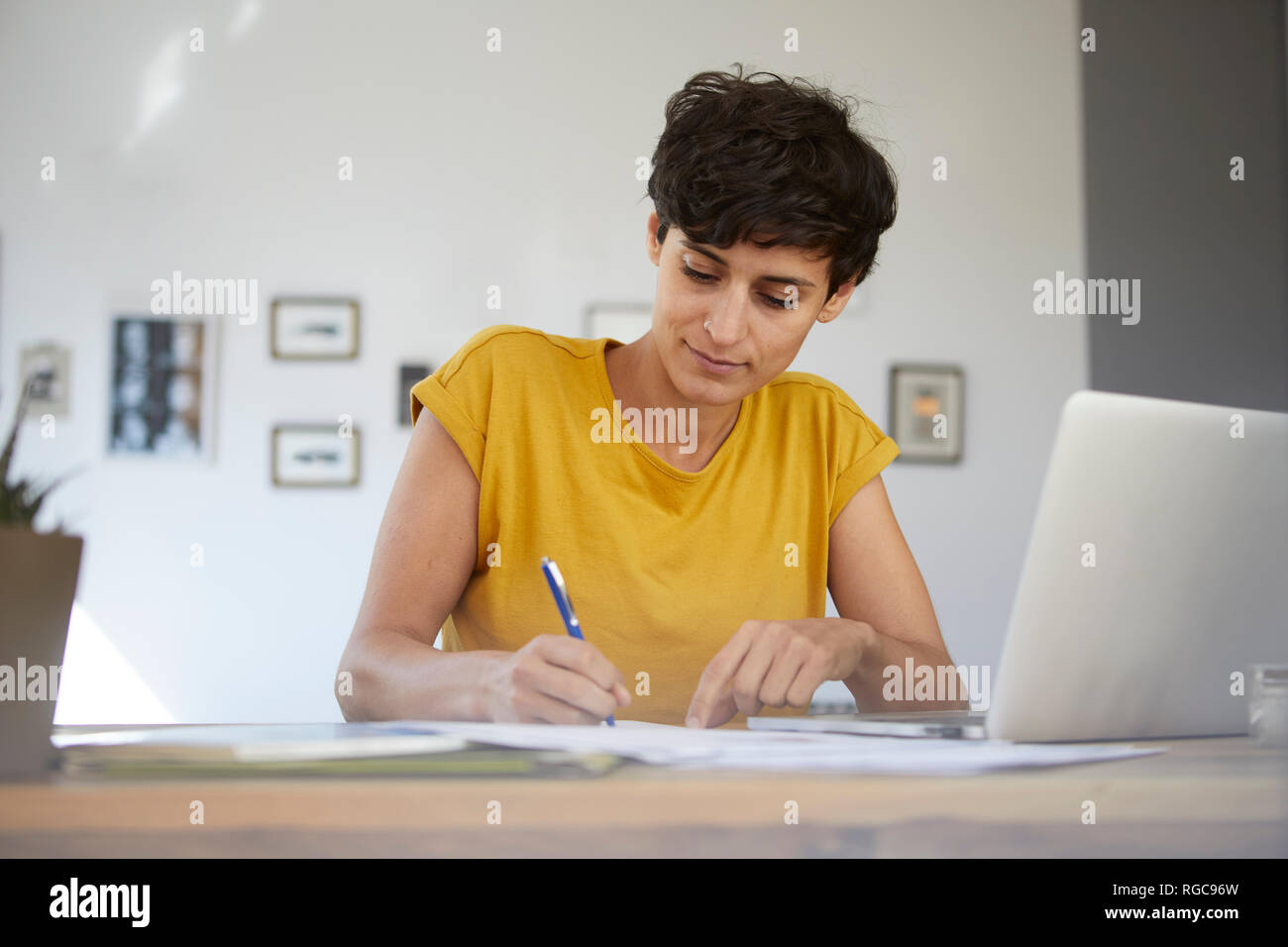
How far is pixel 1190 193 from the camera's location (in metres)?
3.79

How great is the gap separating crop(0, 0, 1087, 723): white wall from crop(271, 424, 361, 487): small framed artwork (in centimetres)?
6

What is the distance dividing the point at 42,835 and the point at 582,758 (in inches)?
9.0

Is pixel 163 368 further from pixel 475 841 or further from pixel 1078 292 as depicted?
pixel 475 841

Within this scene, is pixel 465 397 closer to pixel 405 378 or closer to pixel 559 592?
pixel 559 592

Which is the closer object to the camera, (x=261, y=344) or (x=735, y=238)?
(x=735, y=238)

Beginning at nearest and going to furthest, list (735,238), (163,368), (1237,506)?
(1237,506) → (735,238) → (163,368)

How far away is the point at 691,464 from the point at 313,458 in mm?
2517

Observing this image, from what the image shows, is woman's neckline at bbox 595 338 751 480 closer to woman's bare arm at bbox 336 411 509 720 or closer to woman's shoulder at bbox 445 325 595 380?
woman's shoulder at bbox 445 325 595 380

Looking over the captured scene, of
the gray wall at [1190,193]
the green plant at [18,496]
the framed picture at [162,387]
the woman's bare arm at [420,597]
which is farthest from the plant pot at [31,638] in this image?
the gray wall at [1190,193]

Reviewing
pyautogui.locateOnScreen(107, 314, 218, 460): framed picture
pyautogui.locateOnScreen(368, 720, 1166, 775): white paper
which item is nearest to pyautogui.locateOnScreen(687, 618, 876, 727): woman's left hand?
pyautogui.locateOnScreen(368, 720, 1166, 775): white paper

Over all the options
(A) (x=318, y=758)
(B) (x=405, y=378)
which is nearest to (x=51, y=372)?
(B) (x=405, y=378)
